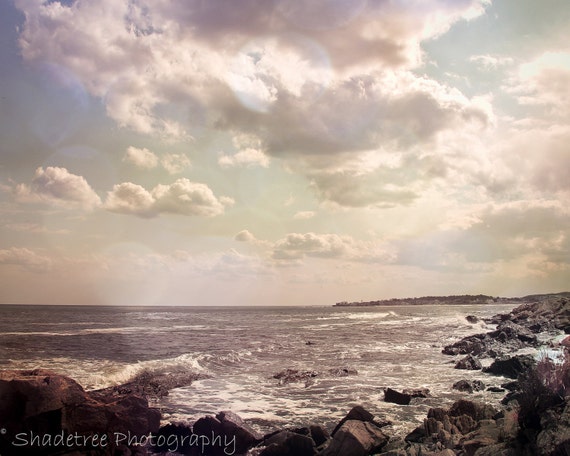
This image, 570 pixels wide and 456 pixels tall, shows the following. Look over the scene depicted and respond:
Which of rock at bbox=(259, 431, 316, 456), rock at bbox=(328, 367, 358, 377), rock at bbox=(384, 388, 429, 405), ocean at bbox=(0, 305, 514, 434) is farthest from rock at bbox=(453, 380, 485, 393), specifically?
rock at bbox=(259, 431, 316, 456)

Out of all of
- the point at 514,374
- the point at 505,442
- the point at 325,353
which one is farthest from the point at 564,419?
the point at 325,353

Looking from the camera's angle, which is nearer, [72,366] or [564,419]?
[564,419]

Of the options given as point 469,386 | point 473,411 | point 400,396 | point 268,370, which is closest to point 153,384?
point 268,370

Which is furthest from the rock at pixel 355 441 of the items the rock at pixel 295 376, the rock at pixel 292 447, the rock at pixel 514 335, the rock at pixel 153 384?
the rock at pixel 514 335

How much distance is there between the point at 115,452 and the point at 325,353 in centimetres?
2775

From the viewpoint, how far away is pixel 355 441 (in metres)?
12.4

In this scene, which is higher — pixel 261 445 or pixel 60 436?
pixel 60 436

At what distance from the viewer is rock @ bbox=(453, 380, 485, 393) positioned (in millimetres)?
21586

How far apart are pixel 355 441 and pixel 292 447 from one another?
199cm

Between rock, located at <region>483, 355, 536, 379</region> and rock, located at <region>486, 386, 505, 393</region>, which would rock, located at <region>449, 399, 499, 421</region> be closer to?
rock, located at <region>486, 386, 505, 393</region>

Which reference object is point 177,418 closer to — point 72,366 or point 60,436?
point 60,436

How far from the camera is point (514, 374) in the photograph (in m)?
24.2

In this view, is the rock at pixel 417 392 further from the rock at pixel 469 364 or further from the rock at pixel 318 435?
the rock at pixel 469 364

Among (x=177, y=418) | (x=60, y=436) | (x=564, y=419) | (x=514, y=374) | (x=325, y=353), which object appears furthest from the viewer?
(x=325, y=353)
